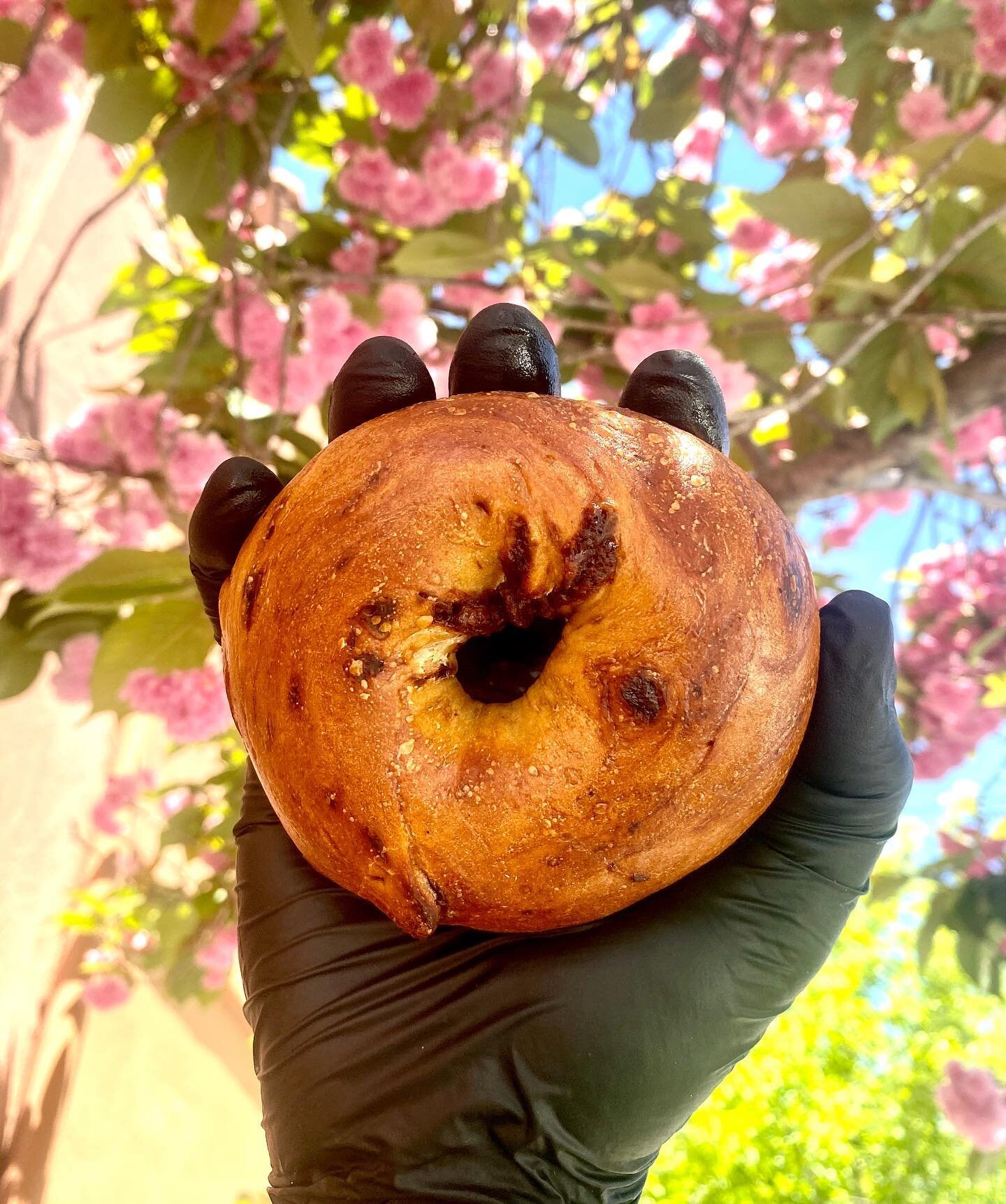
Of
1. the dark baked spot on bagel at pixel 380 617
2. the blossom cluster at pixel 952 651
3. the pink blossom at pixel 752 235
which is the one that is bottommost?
the blossom cluster at pixel 952 651

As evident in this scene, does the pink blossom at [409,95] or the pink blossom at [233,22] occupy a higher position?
the pink blossom at [233,22]

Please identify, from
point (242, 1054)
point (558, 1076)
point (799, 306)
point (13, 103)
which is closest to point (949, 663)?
point (799, 306)

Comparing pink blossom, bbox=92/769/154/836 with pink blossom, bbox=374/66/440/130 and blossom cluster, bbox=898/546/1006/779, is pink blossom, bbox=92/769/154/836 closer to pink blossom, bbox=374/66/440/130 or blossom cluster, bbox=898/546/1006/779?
pink blossom, bbox=374/66/440/130

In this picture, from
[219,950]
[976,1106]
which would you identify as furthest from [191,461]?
[976,1106]

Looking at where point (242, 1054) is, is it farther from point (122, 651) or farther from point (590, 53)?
point (590, 53)

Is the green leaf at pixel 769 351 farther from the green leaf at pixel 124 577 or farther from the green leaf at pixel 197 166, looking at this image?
the green leaf at pixel 124 577

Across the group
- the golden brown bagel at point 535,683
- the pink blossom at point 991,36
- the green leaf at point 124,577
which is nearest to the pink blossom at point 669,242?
the pink blossom at point 991,36
